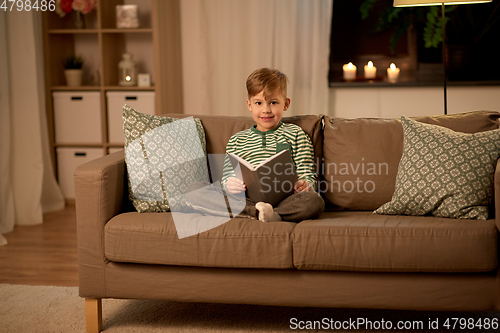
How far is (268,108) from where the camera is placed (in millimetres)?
2055

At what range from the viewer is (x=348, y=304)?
1.65m

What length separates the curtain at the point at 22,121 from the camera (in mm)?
3119

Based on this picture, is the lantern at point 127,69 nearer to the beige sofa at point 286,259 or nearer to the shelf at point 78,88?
the shelf at point 78,88

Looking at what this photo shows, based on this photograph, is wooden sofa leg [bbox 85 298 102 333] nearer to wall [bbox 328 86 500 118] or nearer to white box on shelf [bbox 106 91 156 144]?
white box on shelf [bbox 106 91 156 144]

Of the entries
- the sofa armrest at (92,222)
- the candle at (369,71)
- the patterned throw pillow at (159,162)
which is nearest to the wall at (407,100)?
the candle at (369,71)

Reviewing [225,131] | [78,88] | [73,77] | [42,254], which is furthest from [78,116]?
[225,131]

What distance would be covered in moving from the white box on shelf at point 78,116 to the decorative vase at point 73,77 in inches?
4.6

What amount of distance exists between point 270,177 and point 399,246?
498 mm

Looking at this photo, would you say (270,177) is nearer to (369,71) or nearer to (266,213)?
(266,213)

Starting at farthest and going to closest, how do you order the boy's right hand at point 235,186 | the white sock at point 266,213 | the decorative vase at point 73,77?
the decorative vase at point 73,77, the boy's right hand at point 235,186, the white sock at point 266,213

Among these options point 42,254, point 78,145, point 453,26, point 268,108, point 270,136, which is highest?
point 453,26

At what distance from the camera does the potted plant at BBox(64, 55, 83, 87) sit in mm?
3688

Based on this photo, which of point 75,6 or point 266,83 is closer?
point 266,83

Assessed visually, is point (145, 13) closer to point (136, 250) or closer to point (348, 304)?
point (136, 250)
